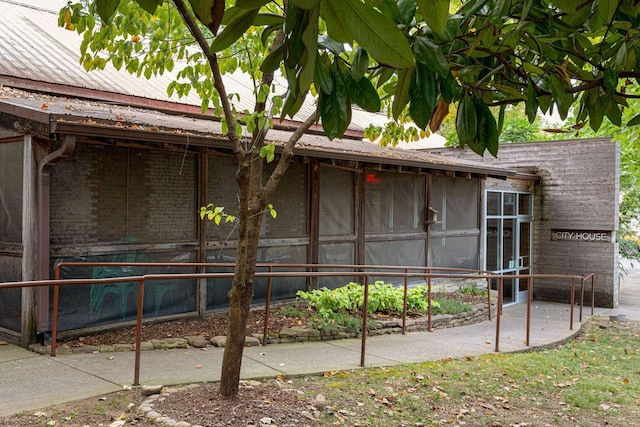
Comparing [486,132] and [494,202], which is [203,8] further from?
[494,202]

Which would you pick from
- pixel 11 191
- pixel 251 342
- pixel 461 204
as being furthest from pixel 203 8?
pixel 461 204

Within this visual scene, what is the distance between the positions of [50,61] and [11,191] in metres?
3.70

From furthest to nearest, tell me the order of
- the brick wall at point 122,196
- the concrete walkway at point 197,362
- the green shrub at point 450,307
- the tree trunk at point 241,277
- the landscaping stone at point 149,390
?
1. the green shrub at point 450,307
2. the brick wall at point 122,196
3. the concrete walkway at point 197,362
4. the landscaping stone at point 149,390
5. the tree trunk at point 241,277

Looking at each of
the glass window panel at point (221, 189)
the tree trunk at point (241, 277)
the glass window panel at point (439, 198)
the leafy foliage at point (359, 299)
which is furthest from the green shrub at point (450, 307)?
the tree trunk at point (241, 277)

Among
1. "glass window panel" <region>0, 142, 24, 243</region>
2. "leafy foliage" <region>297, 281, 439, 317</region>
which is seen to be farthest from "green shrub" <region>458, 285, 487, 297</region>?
"glass window panel" <region>0, 142, 24, 243</region>

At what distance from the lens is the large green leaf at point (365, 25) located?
1082mm

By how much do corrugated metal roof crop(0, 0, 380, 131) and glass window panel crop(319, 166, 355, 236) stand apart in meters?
2.08

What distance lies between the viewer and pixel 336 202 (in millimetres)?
11055

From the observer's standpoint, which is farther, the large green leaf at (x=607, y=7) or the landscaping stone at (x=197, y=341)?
the landscaping stone at (x=197, y=341)

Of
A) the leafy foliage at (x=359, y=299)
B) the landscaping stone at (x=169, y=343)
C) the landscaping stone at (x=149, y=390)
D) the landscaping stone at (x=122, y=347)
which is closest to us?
the landscaping stone at (x=149, y=390)

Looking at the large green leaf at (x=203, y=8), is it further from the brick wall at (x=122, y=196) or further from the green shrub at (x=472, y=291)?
the green shrub at (x=472, y=291)

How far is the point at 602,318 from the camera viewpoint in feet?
44.5

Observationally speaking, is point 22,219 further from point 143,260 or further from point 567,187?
point 567,187

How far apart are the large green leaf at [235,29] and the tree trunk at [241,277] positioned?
3554 mm
